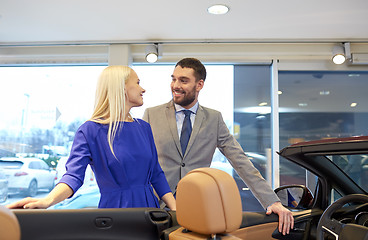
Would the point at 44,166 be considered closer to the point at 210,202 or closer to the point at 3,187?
the point at 3,187

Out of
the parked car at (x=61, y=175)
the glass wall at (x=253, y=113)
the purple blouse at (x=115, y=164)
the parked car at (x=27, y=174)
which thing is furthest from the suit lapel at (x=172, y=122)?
the parked car at (x=27, y=174)

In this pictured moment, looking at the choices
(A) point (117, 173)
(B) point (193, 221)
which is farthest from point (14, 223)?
(A) point (117, 173)

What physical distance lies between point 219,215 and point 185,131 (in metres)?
1.29

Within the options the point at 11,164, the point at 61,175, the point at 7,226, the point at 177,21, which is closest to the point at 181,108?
the point at 7,226

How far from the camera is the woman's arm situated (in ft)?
3.19

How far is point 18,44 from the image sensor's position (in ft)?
15.3

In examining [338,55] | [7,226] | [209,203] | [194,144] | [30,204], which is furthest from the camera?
[338,55]

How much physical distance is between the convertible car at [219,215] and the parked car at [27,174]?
391cm

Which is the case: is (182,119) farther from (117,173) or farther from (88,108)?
(88,108)

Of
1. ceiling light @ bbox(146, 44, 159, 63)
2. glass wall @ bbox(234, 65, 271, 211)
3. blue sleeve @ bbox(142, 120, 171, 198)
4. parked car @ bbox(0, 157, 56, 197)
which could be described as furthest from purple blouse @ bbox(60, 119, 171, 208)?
parked car @ bbox(0, 157, 56, 197)

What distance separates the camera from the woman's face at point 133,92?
1.52m

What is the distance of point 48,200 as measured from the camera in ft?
3.47

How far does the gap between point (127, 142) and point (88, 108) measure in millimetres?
3726

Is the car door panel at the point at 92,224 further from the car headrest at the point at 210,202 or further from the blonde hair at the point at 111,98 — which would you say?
the blonde hair at the point at 111,98
